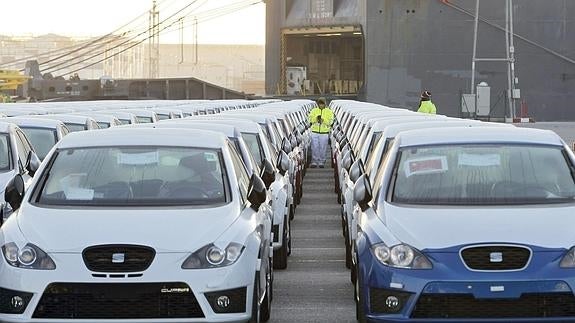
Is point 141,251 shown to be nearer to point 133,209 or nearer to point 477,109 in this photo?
point 133,209

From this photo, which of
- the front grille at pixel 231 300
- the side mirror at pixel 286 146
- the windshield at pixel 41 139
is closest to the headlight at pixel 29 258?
the front grille at pixel 231 300

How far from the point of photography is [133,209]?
8273 mm

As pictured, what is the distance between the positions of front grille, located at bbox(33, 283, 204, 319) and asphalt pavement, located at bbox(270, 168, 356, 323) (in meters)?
2.06

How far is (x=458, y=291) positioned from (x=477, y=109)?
159 feet

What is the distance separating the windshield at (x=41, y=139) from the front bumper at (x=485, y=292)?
892 cm

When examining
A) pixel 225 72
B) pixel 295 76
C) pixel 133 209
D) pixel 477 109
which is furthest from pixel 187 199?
pixel 225 72

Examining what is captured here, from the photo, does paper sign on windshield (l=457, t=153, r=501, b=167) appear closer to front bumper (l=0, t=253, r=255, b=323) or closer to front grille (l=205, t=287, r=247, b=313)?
Answer: front grille (l=205, t=287, r=247, b=313)

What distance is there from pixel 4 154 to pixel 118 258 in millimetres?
6258

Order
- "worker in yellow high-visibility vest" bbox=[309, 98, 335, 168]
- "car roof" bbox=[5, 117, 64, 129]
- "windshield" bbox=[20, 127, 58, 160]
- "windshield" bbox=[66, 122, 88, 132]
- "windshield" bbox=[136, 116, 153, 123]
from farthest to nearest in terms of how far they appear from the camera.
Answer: "worker in yellow high-visibility vest" bbox=[309, 98, 335, 168] < "windshield" bbox=[136, 116, 153, 123] < "windshield" bbox=[66, 122, 88, 132] < "car roof" bbox=[5, 117, 64, 129] < "windshield" bbox=[20, 127, 58, 160]

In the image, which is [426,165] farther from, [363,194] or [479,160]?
[363,194]

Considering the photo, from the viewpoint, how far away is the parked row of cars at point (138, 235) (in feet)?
24.5

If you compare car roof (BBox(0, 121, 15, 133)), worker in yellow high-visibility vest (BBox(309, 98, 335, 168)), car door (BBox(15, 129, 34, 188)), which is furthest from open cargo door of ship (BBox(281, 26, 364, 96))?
car roof (BBox(0, 121, 15, 133))

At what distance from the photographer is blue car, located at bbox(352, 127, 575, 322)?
7.59 metres

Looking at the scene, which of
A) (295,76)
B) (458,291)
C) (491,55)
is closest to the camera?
(458,291)
